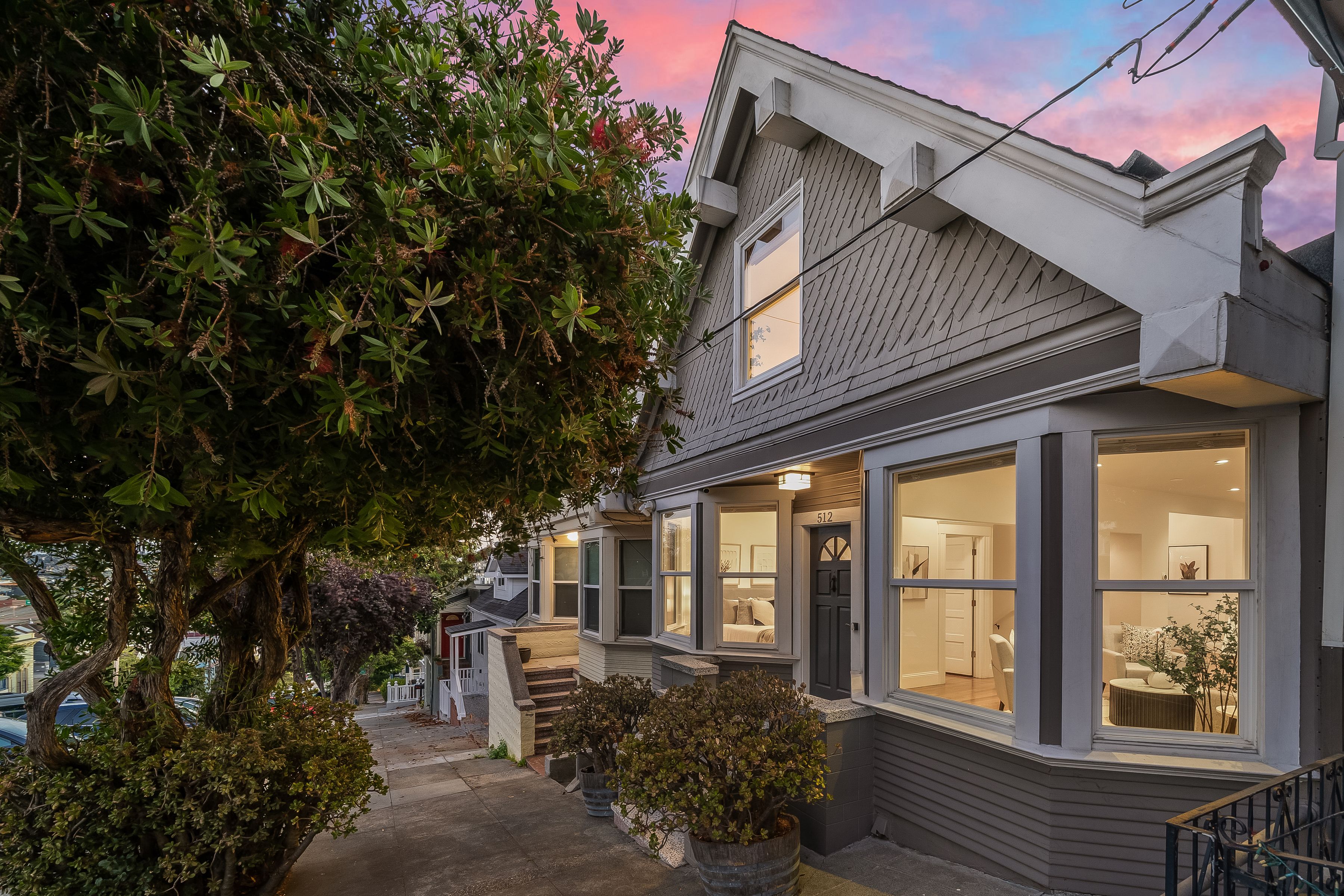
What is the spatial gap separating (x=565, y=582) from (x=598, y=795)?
30.6 ft

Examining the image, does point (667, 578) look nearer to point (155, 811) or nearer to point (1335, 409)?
point (155, 811)

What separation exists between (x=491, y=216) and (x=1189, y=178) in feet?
10.9

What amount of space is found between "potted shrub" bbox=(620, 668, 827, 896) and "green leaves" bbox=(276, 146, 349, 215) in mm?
3706

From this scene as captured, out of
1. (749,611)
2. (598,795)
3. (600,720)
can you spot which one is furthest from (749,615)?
(598,795)

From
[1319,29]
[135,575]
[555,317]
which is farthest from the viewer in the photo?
[135,575]

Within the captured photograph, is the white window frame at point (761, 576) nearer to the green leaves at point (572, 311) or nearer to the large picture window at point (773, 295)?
the large picture window at point (773, 295)

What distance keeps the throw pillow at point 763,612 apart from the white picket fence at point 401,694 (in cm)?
2379

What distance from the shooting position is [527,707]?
10359 mm

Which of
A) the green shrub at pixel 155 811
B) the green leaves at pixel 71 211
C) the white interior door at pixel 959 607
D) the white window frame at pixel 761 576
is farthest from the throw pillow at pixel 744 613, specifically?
the green leaves at pixel 71 211

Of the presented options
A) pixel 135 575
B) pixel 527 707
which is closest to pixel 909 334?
pixel 135 575

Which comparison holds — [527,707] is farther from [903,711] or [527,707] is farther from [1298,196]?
[1298,196]

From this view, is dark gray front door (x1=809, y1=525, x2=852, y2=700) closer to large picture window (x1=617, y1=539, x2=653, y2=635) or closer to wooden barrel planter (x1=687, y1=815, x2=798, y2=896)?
wooden barrel planter (x1=687, y1=815, x2=798, y2=896)

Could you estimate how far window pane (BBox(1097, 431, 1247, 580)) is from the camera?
148 inches

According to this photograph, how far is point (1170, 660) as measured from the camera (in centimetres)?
386
